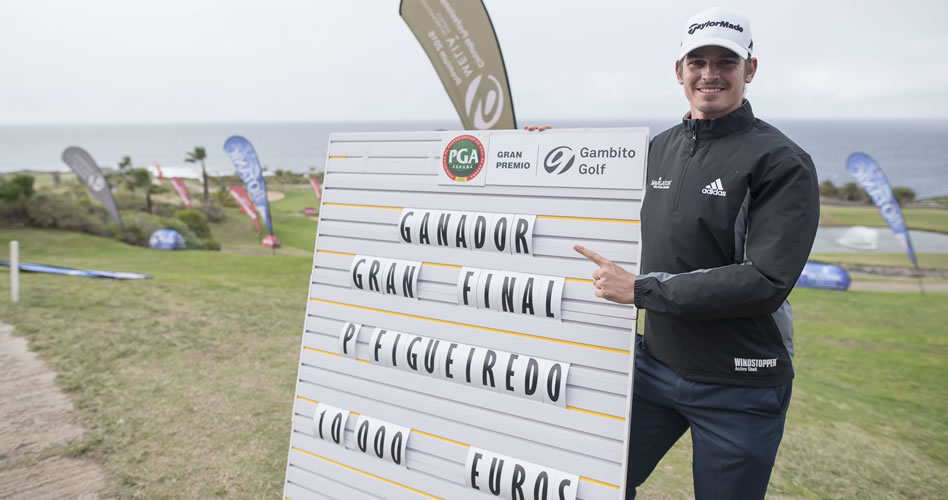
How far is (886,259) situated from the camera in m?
17.3

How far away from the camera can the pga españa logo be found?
2.26 metres

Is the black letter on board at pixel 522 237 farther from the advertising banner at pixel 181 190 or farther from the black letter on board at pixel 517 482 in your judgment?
the advertising banner at pixel 181 190

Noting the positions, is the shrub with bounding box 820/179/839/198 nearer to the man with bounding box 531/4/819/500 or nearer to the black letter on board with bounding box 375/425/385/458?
the man with bounding box 531/4/819/500

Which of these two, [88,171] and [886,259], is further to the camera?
[886,259]

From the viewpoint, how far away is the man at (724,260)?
1.63 m

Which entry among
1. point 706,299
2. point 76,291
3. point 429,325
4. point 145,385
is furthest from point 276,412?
point 76,291

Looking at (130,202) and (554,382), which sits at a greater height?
(130,202)

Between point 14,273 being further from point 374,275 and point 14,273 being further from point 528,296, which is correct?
point 528,296

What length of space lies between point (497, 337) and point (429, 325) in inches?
12.0

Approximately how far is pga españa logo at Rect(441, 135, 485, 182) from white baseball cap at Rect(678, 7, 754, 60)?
32.7 inches

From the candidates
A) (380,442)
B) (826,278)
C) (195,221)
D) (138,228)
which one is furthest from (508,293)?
(195,221)

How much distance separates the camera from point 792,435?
4.23 m

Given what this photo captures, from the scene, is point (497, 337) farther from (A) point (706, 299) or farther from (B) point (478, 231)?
(A) point (706, 299)

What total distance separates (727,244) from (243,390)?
13.4ft
